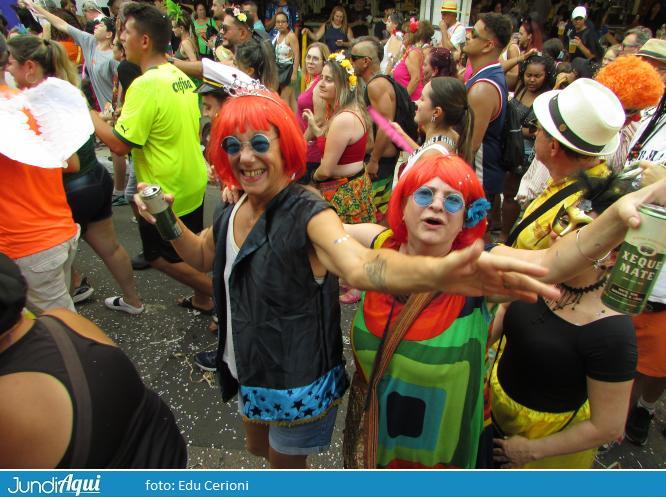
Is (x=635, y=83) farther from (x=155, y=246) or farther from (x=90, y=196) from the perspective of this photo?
(x=90, y=196)

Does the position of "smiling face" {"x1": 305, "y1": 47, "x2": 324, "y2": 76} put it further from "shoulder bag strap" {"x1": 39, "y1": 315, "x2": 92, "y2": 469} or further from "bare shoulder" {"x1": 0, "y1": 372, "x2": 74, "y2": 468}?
"bare shoulder" {"x1": 0, "y1": 372, "x2": 74, "y2": 468}

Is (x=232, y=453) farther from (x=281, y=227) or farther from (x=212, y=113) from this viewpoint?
(x=212, y=113)

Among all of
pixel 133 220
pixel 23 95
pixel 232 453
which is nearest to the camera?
pixel 23 95

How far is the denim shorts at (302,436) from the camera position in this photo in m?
1.90

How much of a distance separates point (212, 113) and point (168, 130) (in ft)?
1.09

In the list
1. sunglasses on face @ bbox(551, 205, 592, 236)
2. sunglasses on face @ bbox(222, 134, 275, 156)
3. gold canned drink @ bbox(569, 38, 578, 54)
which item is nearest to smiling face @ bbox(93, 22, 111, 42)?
sunglasses on face @ bbox(222, 134, 275, 156)

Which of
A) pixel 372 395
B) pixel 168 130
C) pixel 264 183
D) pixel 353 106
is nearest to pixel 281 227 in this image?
pixel 264 183

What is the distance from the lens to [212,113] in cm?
330

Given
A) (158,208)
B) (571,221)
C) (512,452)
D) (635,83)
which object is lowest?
(512,452)

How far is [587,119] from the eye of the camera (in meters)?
1.98

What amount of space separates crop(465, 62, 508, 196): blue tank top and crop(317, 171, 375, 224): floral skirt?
3.27 feet

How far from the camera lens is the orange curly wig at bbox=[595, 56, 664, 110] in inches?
92.6

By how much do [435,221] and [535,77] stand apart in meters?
3.95

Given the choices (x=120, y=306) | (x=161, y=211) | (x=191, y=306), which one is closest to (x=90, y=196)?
(x=120, y=306)
